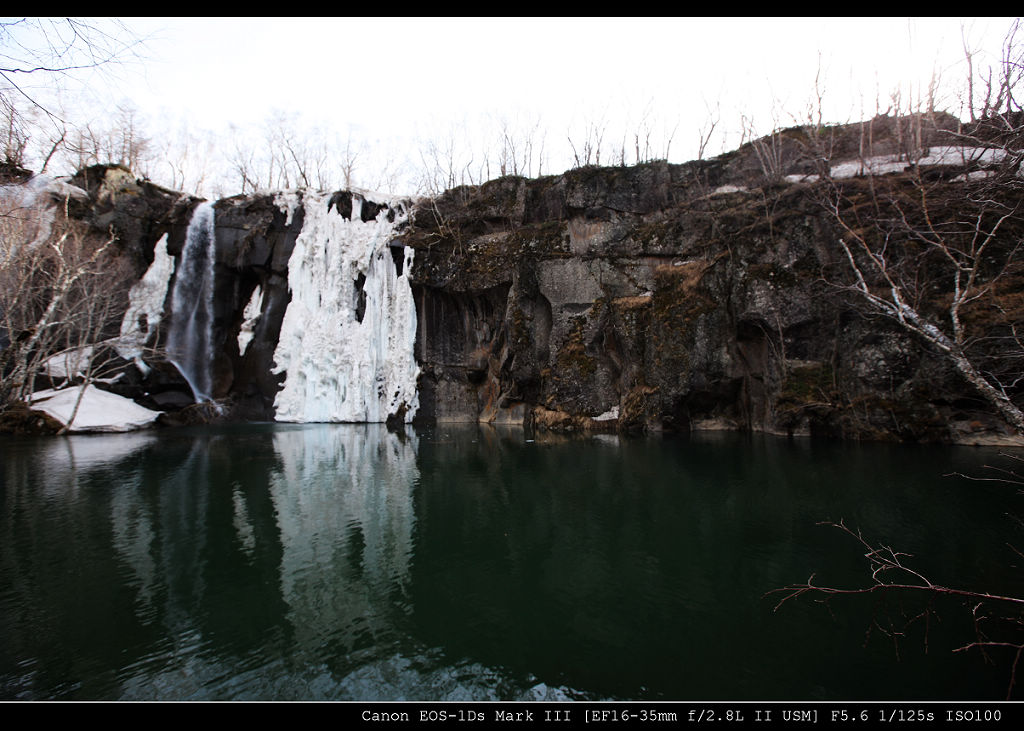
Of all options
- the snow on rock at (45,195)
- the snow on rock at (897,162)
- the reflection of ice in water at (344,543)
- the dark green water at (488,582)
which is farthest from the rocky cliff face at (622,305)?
the reflection of ice in water at (344,543)

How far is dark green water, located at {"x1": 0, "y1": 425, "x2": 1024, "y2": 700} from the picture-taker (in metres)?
4.15

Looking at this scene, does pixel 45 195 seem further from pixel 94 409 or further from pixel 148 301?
pixel 94 409

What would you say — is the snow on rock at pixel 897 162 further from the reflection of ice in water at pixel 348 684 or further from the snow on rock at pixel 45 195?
the snow on rock at pixel 45 195

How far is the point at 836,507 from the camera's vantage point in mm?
9359

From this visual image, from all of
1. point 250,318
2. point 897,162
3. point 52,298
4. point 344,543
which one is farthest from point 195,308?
point 897,162

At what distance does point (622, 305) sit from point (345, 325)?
17.9m

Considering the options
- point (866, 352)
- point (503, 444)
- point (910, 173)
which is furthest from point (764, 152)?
point (503, 444)

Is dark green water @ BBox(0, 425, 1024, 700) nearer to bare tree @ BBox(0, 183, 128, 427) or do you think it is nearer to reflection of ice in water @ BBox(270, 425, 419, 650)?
reflection of ice in water @ BBox(270, 425, 419, 650)

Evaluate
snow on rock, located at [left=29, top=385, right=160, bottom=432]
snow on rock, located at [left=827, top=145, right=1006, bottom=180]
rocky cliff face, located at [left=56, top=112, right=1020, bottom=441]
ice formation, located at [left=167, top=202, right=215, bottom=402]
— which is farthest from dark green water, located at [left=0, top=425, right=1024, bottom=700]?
ice formation, located at [left=167, top=202, right=215, bottom=402]

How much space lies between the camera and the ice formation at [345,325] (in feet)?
102

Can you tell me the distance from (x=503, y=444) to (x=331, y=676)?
51.6 feet

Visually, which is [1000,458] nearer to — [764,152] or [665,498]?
[665,498]

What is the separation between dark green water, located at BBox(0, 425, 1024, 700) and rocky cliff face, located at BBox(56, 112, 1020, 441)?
7056mm

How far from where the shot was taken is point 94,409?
2414 centimetres
